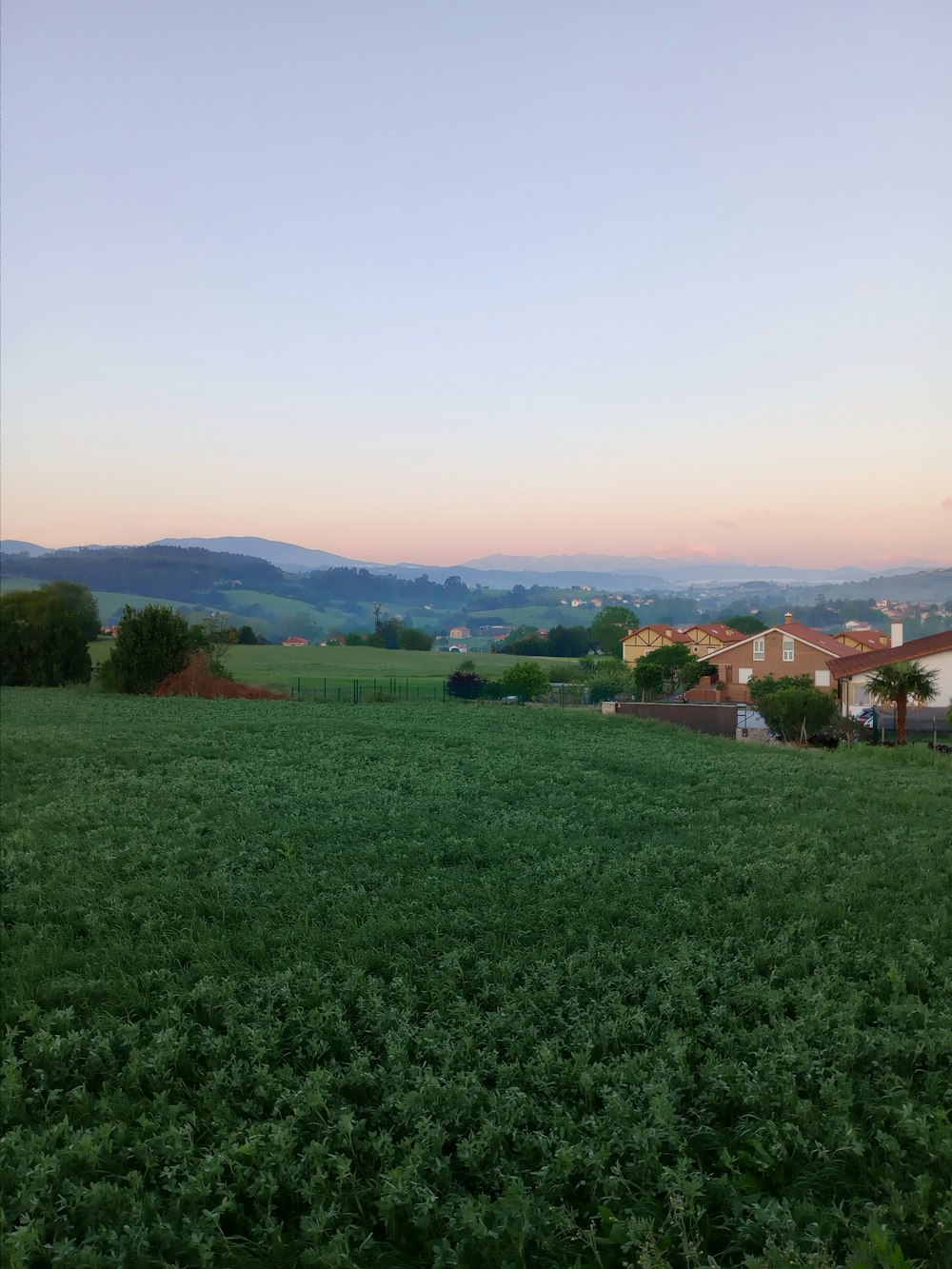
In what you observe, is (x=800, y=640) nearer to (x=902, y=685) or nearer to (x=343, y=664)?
(x=902, y=685)

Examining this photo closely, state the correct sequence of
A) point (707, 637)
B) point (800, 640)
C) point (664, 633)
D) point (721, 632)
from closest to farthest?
point (800, 640) < point (707, 637) < point (664, 633) < point (721, 632)

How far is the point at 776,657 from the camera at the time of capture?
2304 inches

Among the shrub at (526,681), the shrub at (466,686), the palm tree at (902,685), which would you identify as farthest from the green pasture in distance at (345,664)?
the palm tree at (902,685)

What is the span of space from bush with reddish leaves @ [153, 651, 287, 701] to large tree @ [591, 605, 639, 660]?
55.1 metres

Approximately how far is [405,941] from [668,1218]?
339 cm

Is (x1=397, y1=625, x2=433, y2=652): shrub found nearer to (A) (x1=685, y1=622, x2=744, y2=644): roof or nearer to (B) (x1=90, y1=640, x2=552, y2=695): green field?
(B) (x1=90, y1=640, x2=552, y2=695): green field

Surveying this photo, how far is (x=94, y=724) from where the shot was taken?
73.6 feet

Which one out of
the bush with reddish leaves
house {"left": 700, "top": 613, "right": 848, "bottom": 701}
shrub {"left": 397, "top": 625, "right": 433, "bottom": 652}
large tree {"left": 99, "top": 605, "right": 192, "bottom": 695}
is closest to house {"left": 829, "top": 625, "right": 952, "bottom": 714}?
house {"left": 700, "top": 613, "right": 848, "bottom": 701}

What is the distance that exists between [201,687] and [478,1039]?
119 ft

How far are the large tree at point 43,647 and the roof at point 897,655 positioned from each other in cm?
4011

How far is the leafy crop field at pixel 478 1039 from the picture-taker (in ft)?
11.4

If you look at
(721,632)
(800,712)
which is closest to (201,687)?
(800,712)

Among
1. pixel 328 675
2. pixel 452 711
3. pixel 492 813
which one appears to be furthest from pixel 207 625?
pixel 492 813

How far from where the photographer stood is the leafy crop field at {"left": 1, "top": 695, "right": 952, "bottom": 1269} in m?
3.46
